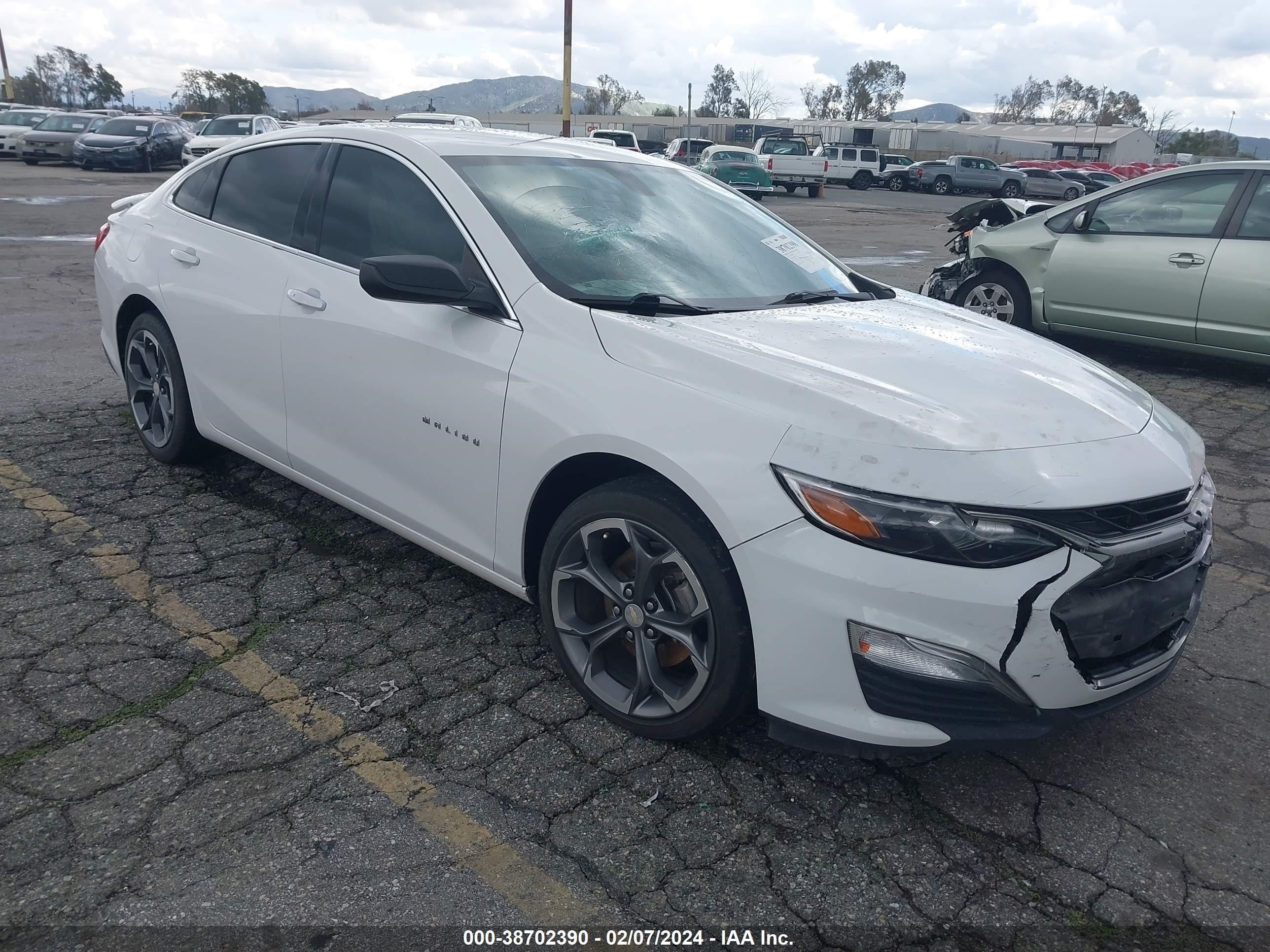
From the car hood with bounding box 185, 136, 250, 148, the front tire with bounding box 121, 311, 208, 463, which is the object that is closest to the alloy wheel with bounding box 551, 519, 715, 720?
the front tire with bounding box 121, 311, 208, 463

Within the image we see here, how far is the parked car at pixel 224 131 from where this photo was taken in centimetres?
2358

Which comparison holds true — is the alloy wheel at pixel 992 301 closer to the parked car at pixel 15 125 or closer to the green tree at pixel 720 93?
the parked car at pixel 15 125

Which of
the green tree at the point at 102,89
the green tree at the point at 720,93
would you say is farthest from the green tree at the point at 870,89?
the green tree at the point at 102,89

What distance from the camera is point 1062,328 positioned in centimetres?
757

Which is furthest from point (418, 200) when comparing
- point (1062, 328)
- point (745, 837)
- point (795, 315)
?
point (1062, 328)

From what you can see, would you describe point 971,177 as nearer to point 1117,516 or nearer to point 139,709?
point 1117,516

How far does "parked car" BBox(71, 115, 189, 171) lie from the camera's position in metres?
26.3

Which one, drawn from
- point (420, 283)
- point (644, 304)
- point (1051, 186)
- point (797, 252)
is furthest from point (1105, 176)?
point (420, 283)

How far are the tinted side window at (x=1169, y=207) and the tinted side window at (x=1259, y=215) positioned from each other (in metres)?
0.16

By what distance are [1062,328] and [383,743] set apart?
6.52 meters

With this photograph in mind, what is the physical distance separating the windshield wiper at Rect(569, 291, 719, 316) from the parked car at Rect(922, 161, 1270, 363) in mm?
5186

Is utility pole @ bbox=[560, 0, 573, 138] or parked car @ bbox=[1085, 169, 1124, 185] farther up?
utility pole @ bbox=[560, 0, 573, 138]

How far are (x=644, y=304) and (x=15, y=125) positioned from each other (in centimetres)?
3446

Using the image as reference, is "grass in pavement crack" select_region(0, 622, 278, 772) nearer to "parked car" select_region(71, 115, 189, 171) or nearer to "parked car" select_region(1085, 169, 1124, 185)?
"parked car" select_region(71, 115, 189, 171)
